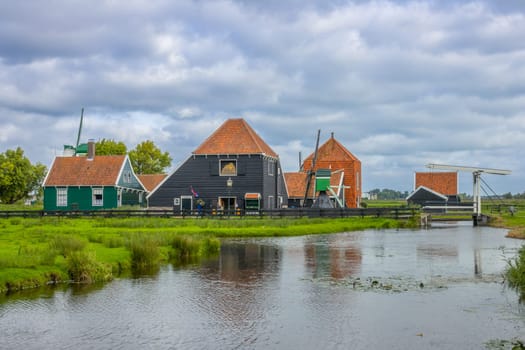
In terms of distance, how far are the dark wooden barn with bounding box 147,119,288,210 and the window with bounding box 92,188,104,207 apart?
23.3 ft

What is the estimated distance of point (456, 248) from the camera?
3067 cm

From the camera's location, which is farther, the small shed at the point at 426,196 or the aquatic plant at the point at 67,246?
the small shed at the point at 426,196

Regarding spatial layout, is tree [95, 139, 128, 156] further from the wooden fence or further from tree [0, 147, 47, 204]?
the wooden fence

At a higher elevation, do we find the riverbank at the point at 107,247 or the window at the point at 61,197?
the window at the point at 61,197

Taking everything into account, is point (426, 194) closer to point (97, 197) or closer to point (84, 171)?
point (97, 197)

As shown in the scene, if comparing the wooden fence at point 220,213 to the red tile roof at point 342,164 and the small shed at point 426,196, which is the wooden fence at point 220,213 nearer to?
the red tile roof at point 342,164

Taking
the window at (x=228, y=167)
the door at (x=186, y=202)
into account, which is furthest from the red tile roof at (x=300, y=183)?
the door at (x=186, y=202)

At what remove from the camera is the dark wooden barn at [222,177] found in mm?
54375

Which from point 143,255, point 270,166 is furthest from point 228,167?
point 143,255

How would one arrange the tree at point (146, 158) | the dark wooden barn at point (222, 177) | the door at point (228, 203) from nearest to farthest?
the dark wooden barn at point (222, 177), the door at point (228, 203), the tree at point (146, 158)

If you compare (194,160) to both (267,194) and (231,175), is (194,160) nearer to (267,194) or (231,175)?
(231,175)

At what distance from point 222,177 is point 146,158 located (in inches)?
1724

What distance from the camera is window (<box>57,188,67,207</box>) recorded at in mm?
60719

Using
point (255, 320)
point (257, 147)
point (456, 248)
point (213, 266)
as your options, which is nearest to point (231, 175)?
point (257, 147)
